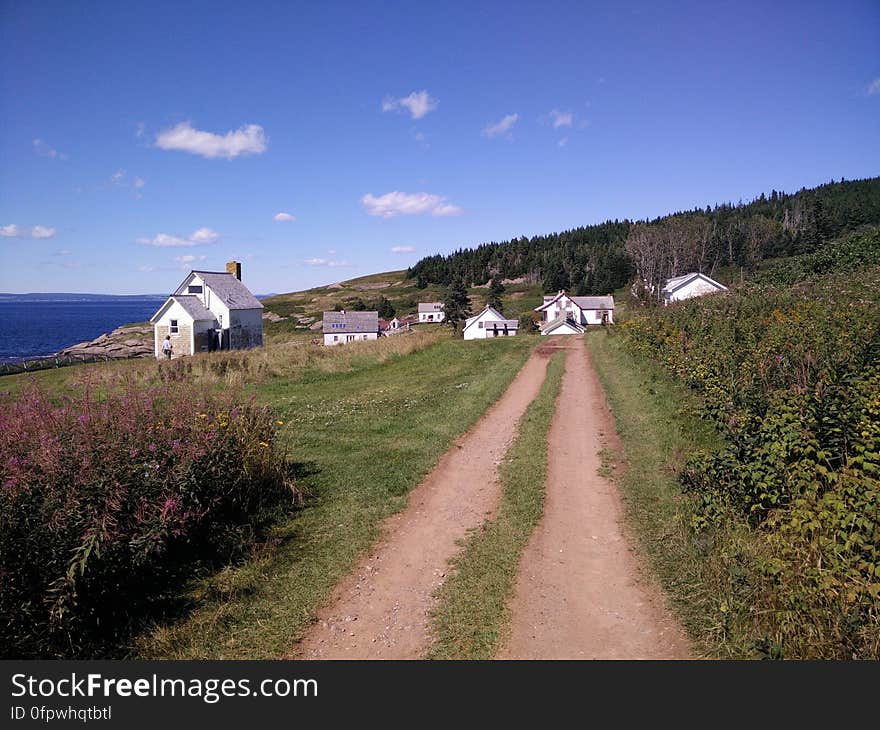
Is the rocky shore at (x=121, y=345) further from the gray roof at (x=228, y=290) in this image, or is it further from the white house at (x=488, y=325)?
the white house at (x=488, y=325)

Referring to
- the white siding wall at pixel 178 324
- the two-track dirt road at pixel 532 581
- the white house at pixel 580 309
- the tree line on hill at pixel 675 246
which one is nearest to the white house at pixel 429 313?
the tree line on hill at pixel 675 246

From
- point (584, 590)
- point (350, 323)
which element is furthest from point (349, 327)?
point (584, 590)

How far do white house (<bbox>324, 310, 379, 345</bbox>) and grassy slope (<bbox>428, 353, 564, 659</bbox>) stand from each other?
257ft

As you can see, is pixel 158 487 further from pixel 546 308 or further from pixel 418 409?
pixel 546 308

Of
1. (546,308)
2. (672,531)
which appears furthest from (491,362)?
(546,308)

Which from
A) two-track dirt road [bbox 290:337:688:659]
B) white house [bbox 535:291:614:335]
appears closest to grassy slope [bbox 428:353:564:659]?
two-track dirt road [bbox 290:337:688:659]

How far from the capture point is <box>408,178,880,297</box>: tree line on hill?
329 ft

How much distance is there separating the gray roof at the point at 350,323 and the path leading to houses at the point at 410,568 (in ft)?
255

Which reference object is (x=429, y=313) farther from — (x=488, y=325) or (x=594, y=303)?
(x=488, y=325)

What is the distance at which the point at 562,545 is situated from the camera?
693 cm

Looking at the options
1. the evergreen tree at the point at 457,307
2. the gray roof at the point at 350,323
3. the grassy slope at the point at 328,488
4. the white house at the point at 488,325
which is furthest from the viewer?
the evergreen tree at the point at 457,307

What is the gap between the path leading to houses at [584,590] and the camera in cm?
493

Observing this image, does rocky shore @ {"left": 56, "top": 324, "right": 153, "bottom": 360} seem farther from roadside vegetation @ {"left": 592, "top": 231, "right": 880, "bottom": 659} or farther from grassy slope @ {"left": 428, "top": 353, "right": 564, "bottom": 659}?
roadside vegetation @ {"left": 592, "top": 231, "right": 880, "bottom": 659}

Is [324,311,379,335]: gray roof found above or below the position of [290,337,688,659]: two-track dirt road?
above
